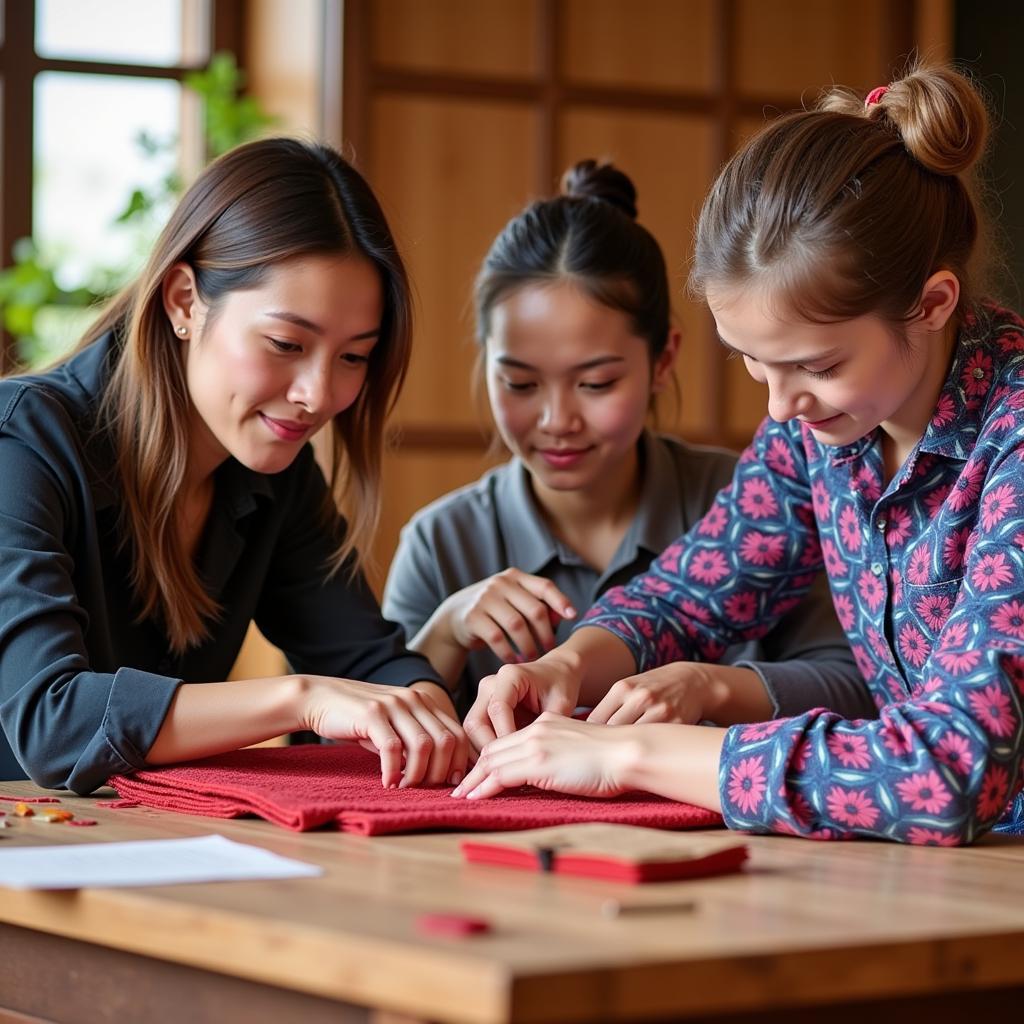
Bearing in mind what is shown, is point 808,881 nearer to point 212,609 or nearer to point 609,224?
point 212,609

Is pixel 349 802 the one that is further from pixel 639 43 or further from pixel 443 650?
pixel 639 43

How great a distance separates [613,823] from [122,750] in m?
0.48

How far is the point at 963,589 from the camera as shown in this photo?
4.50ft

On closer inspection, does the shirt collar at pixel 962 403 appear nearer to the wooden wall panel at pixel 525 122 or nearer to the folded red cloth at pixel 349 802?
the folded red cloth at pixel 349 802

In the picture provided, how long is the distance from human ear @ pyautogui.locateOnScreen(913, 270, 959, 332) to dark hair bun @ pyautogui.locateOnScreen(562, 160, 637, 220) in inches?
34.3

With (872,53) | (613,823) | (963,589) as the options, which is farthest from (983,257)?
(872,53)

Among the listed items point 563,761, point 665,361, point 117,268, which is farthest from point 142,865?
point 117,268

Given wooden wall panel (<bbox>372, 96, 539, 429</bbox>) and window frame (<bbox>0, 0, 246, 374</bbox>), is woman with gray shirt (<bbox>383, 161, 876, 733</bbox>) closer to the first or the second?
wooden wall panel (<bbox>372, 96, 539, 429</bbox>)

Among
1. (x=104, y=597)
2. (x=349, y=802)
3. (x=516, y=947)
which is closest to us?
(x=516, y=947)

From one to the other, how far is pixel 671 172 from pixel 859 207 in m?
3.17

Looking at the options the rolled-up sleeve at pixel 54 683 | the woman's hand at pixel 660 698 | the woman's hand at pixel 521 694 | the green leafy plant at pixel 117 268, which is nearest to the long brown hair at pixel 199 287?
the rolled-up sleeve at pixel 54 683

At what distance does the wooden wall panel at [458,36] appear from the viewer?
166 inches

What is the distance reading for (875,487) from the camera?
1619mm

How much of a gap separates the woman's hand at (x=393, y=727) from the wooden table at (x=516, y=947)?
11.0 inches
